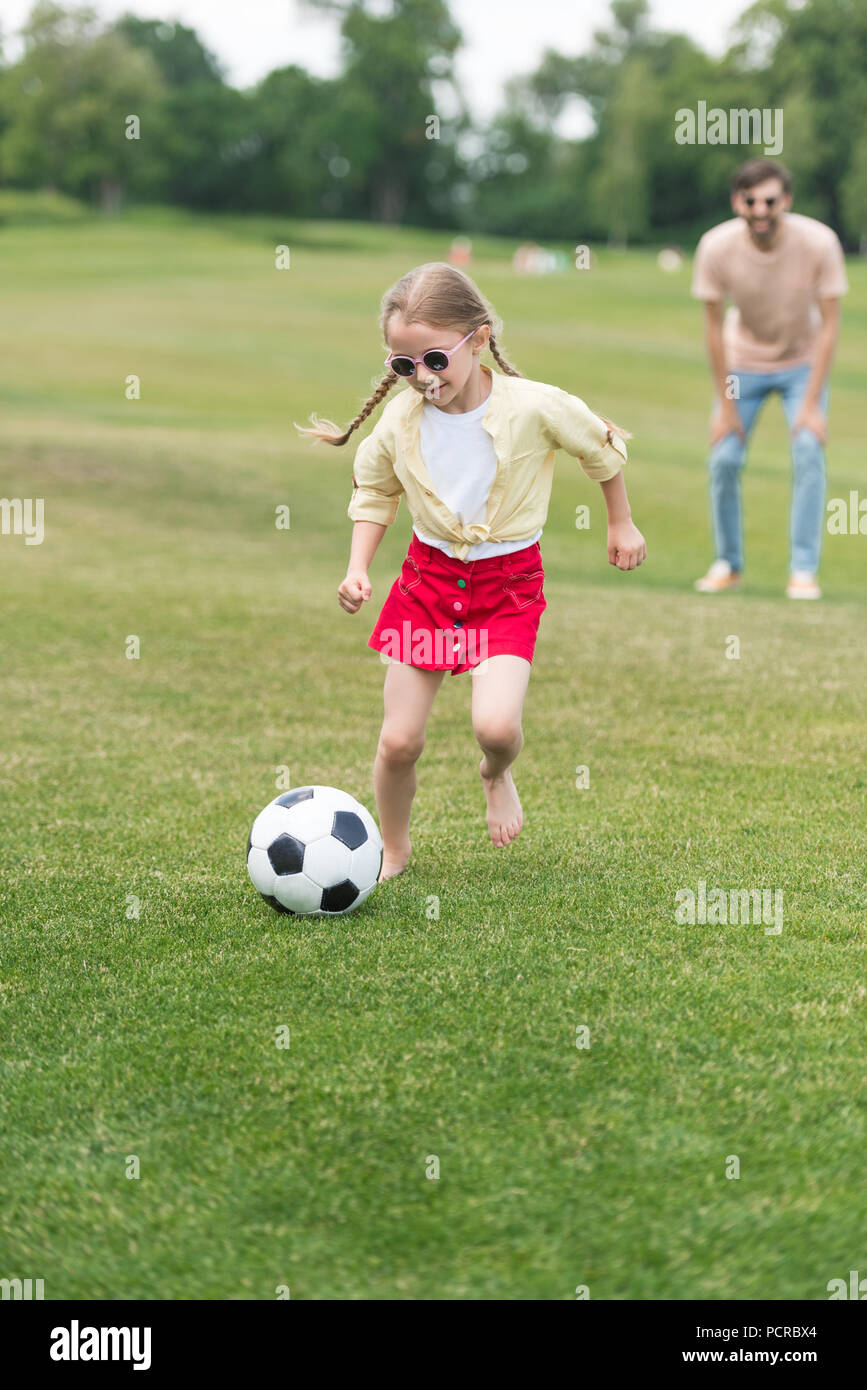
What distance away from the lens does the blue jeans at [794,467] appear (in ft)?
33.0

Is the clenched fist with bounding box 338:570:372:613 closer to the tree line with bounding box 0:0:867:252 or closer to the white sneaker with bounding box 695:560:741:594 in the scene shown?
the white sneaker with bounding box 695:560:741:594

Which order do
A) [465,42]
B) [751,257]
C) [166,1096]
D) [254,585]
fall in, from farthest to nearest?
[465,42]
[254,585]
[751,257]
[166,1096]

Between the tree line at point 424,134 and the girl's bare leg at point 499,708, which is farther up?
the tree line at point 424,134

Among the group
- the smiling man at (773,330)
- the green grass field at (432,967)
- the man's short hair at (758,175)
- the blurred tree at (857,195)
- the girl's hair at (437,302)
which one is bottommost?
the green grass field at (432,967)

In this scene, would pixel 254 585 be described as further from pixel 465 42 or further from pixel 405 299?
pixel 465 42

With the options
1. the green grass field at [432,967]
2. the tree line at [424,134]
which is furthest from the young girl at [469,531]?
the tree line at [424,134]

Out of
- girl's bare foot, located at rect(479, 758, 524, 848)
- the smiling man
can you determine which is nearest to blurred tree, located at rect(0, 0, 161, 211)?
the smiling man

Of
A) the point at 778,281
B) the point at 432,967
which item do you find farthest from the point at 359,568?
Result: the point at 778,281

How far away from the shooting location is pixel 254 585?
10.9 metres

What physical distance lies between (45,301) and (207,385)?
13757mm

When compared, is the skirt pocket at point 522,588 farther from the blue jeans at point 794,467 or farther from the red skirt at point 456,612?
the blue jeans at point 794,467

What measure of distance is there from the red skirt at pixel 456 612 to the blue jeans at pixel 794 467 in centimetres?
564

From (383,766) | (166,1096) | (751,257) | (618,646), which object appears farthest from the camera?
(751,257)
